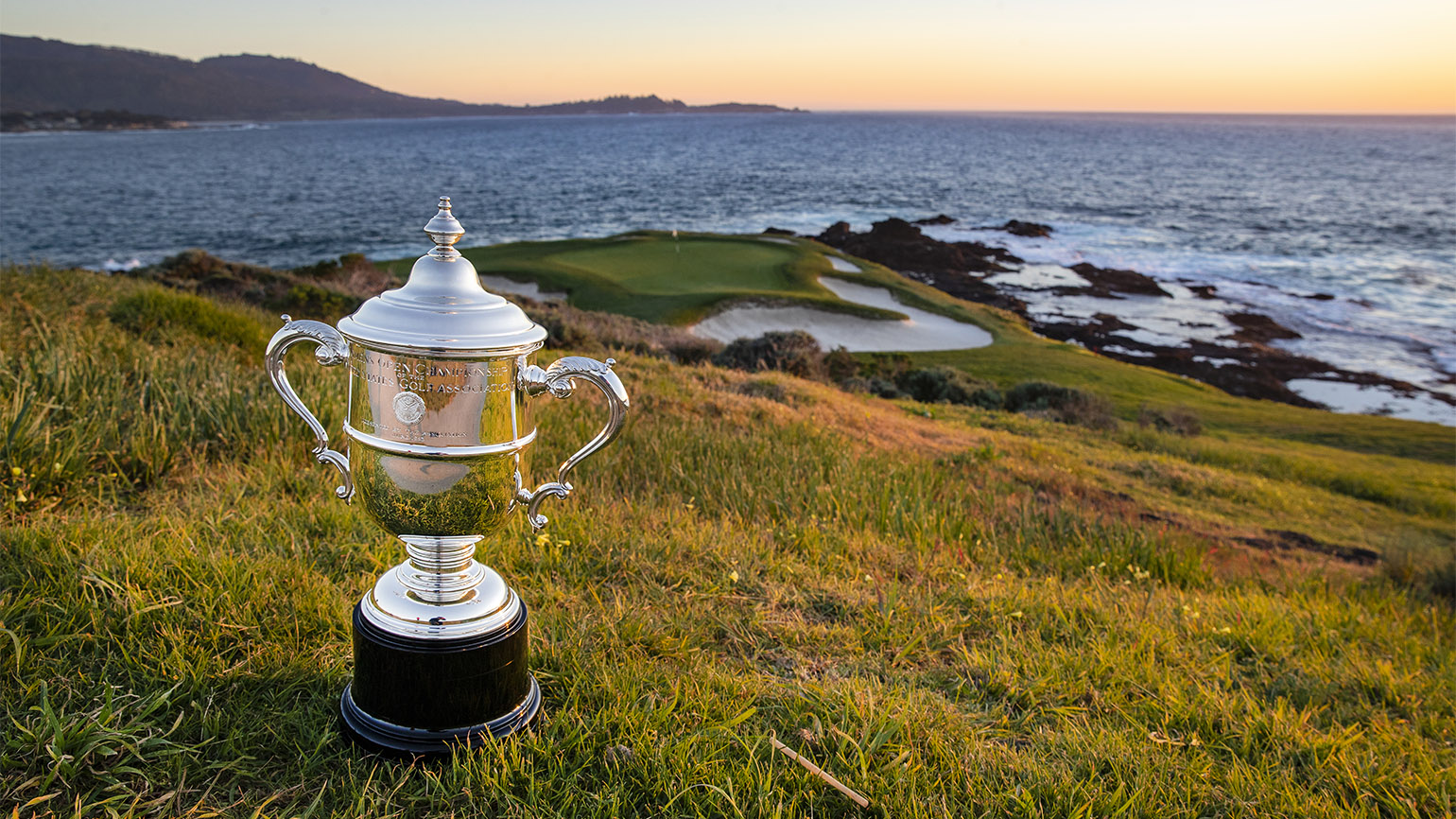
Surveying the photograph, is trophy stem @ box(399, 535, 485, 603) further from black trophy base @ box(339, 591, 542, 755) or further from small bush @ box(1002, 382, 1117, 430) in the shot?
small bush @ box(1002, 382, 1117, 430)

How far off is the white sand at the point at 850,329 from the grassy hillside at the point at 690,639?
A: 16.3 metres

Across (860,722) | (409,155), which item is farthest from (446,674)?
(409,155)

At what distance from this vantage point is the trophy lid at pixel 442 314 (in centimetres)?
219

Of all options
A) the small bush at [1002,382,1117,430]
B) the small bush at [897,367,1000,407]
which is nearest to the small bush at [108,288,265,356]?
the small bush at [897,367,1000,407]

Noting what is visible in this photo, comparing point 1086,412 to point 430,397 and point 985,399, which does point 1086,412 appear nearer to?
point 985,399

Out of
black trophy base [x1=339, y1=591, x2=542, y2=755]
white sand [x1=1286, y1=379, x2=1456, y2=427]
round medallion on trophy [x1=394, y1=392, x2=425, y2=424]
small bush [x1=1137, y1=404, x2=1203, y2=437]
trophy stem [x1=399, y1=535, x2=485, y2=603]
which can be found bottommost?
white sand [x1=1286, y1=379, x2=1456, y2=427]

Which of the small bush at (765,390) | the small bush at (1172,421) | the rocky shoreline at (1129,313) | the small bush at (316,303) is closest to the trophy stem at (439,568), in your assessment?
the small bush at (765,390)

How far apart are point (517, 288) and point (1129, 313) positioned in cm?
2318

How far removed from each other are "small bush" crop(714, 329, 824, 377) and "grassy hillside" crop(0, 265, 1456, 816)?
33.0 feet

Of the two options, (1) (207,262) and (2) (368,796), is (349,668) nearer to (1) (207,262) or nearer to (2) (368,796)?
(2) (368,796)

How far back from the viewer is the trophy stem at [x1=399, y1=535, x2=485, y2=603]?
245 cm

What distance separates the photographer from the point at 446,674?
2.40 m

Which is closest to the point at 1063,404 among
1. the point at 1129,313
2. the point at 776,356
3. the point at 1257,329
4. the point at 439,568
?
the point at 776,356

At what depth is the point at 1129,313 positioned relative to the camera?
3366 cm
